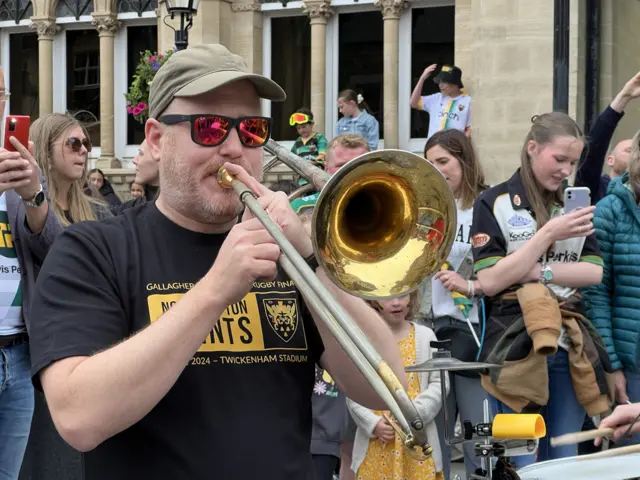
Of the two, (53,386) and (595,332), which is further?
(595,332)

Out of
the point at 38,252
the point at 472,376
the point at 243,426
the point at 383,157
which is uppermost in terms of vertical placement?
the point at 383,157

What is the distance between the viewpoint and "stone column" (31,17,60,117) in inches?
728

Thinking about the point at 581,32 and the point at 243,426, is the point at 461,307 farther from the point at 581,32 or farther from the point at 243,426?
the point at 581,32

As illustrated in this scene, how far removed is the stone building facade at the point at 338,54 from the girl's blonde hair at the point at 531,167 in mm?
6799

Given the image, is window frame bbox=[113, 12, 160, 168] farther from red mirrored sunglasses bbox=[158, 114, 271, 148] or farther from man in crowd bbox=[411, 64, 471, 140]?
red mirrored sunglasses bbox=[158, 114, 271, 148]

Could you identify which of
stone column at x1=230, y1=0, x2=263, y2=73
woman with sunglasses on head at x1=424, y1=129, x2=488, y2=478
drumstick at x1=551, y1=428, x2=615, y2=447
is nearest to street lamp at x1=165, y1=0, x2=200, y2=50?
stone column at x1=230, y1=0, x2=263, y2=73

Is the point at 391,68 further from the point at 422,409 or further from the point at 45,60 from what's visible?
the point at 422,409

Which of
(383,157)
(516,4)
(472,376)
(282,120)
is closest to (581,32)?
(516,4)

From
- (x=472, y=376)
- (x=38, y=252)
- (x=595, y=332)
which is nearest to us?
(x=38, y=252)

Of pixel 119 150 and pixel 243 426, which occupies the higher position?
pixel 119 150

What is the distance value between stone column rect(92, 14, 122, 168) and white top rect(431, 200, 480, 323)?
482 inches

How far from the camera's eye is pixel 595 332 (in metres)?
5.32

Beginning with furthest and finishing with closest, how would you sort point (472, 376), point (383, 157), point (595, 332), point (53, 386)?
point (472, 376) → point (595, 332) → point (383, 157) → point (53, 386)

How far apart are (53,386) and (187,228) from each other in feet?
1.69
